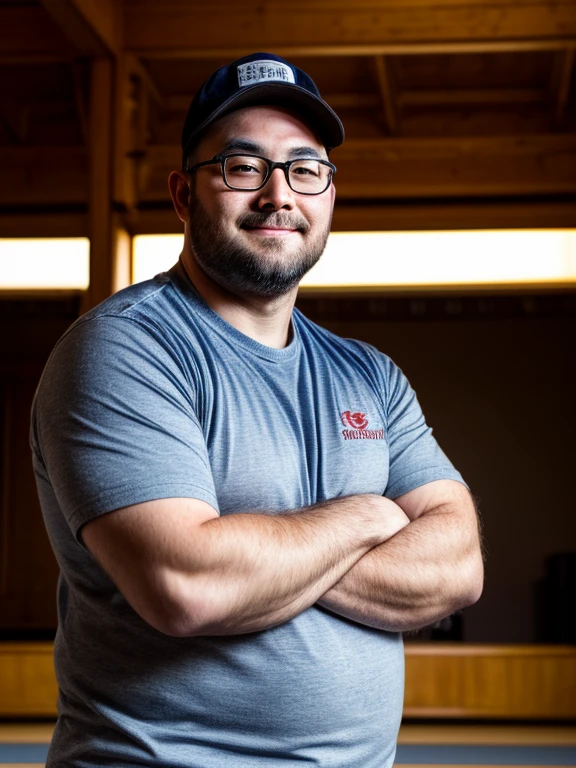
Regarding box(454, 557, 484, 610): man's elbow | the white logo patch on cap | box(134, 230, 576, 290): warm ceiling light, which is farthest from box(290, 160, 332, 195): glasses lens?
box(134, 230, 576, 290): warm ceiling light

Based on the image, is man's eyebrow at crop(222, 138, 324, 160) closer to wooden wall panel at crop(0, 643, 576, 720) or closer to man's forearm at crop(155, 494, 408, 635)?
man's forearm at crop(155, 494, 408, 635)

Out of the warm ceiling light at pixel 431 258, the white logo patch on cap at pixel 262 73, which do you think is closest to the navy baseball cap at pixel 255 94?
the white logo patch on cap at pixel 262 73

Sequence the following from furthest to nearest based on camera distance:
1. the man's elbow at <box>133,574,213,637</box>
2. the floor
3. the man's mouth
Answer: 1. the floor
2. the man's mouth
3. the man's elbow at <box>133,574,213,637</box>

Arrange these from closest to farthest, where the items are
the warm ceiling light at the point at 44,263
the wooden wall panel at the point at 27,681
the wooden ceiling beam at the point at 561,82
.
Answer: the wooden wall panel at the point at 27,681, the wooden ceiling beam at the point at 561,82, the warm ceiling light at the point at 44,263

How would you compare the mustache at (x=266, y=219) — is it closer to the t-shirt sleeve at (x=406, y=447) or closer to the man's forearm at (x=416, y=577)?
the t-shirt sleeve at (x=406, y=447)

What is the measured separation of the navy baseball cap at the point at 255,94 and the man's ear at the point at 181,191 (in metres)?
0.04

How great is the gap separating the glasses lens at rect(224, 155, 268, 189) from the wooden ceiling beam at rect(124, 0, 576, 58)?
3.45 meters

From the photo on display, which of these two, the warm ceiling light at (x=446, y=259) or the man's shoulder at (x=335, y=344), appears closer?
the man's shoulder at (x=335, y=344)

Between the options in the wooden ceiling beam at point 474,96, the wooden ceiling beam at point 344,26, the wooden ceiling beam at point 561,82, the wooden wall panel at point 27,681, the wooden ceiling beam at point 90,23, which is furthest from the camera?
the wooden ceiling beam at point 474,96

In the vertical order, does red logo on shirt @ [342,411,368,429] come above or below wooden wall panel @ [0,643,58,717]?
above

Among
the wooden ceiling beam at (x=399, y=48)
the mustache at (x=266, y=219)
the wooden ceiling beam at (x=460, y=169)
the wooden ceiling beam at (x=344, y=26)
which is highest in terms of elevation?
the wooden ceiling beam at (x=344, y=26)

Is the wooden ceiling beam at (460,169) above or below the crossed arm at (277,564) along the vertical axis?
above

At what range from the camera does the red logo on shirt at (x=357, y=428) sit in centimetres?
143

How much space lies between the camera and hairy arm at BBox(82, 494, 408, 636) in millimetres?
1121
